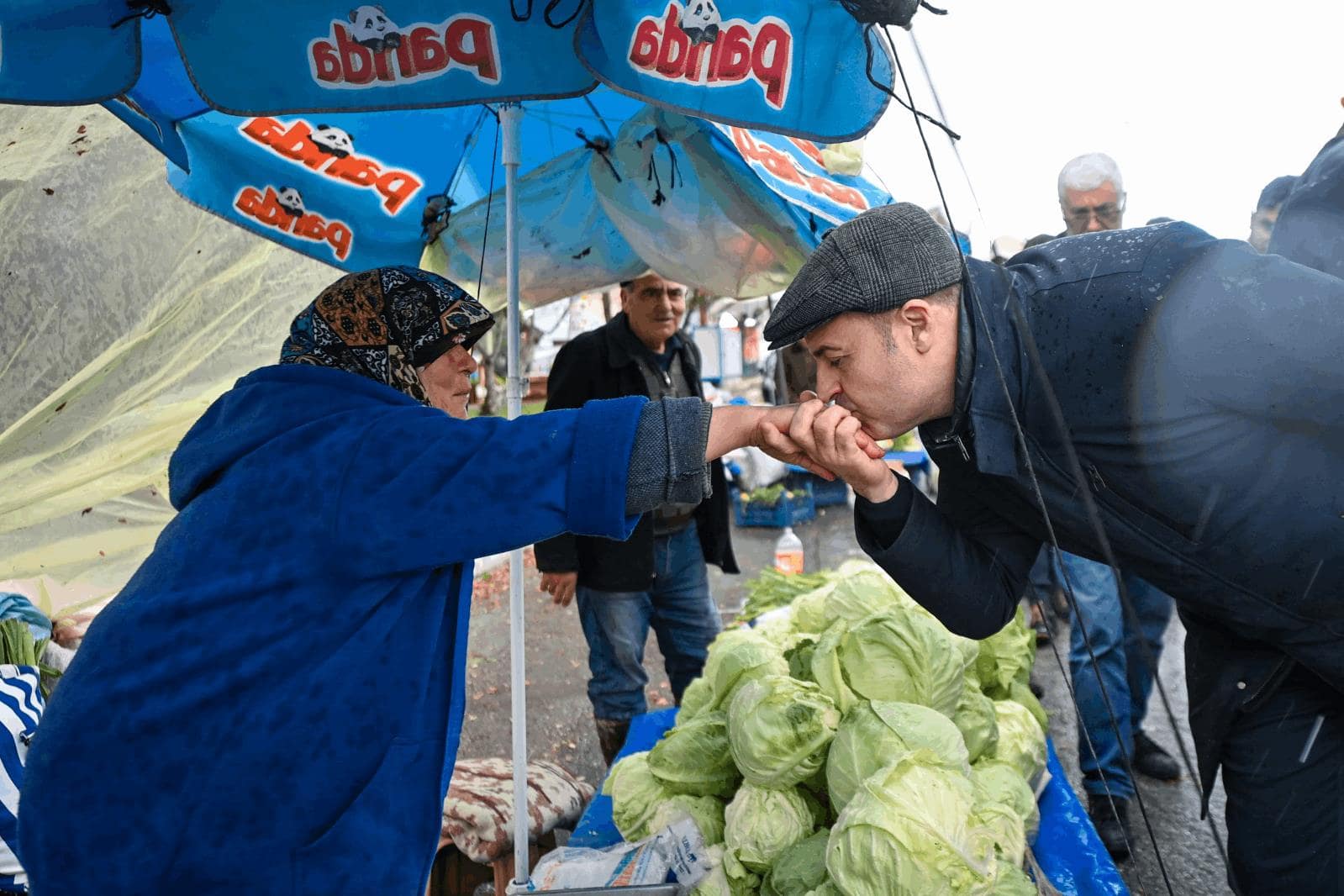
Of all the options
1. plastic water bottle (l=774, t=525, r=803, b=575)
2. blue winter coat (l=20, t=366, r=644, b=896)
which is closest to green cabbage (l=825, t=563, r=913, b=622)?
blue winter coat (l=20, t=366, r=644, b=896)

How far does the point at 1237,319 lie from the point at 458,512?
4.64 feet

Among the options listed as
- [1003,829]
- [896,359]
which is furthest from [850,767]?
[896,359]

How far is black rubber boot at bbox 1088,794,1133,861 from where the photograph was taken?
3762mm

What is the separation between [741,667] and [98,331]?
2.68 m

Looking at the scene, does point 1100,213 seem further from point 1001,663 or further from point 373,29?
point 373,29

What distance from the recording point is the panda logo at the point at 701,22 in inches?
85.7

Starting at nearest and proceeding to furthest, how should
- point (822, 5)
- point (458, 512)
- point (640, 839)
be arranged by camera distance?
point (458, 512) → point (822, 5) → point (640, 839)

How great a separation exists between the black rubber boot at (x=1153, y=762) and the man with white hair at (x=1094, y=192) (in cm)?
240

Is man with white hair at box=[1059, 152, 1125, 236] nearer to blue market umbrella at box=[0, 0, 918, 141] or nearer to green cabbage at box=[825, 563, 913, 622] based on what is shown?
green cabbage at box=[825, 563, 913, 622]

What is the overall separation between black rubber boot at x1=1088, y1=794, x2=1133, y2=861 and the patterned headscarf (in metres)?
3.10

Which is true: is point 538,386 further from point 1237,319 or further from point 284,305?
point 1237,319

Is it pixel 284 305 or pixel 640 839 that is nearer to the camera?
pixel 640 839

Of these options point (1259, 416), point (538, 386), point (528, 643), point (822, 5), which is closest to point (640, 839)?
point (1259, 416)

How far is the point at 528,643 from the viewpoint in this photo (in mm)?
7531
